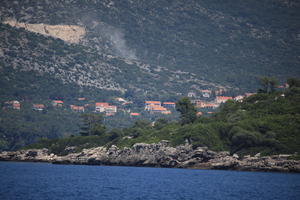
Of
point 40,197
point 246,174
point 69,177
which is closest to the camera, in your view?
point 40,197

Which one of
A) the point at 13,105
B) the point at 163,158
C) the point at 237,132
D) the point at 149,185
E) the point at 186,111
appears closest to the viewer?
the point at 149,185

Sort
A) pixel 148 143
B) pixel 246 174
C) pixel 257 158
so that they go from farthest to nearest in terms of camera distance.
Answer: pixel 148 143
pixel 257 158
pixel 246 174

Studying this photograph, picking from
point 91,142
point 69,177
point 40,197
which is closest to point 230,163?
point 69,177

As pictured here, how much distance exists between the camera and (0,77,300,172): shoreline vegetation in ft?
319

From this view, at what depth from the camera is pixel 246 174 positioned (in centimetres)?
8750

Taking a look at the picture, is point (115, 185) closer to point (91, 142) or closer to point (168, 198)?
point (168, 198)

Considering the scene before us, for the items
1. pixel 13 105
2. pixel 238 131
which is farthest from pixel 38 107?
pixel 238 131

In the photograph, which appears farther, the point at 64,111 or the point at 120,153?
the point at 64,111

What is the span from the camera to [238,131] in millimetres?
103375

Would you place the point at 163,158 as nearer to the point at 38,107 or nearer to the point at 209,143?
the point at 209,143

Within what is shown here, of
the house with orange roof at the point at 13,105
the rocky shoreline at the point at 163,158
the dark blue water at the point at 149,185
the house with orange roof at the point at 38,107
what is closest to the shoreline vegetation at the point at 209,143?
the rocky shoreline at the point at 163,158

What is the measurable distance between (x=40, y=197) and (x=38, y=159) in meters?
67.7

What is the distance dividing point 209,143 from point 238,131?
16.8 ft

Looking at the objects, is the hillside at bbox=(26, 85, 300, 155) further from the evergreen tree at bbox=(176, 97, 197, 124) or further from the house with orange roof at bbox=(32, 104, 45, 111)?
the house with orange roof at bbox=(32, 104, 45, 111)
